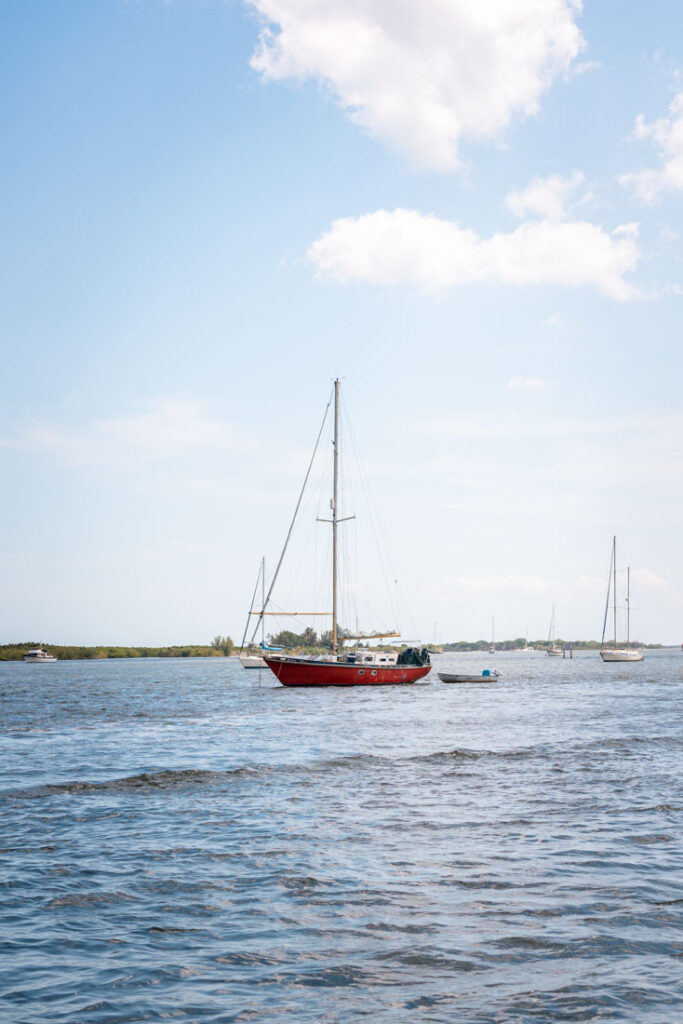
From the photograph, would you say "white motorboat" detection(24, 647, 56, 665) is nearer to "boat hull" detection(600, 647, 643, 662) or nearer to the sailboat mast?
"boat hull" detection(600, 647, 643, 662)

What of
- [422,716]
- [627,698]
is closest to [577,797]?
[422,716]

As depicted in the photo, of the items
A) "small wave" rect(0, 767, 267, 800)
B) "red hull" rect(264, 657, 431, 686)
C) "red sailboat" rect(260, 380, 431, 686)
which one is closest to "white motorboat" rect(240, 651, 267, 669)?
"red sailboat" rect(260, 380, 431, 686)

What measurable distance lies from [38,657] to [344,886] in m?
187

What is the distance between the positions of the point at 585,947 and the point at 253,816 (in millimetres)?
9451

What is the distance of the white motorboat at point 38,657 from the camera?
606 feet

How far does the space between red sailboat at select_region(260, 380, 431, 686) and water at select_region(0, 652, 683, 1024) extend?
126ft

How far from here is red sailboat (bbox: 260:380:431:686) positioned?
219ft

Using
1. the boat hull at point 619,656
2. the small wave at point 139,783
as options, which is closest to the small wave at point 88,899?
the small wave at point 139,783

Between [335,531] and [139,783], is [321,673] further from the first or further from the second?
[139,783]

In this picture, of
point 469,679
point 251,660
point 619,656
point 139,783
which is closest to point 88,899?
point 139,783

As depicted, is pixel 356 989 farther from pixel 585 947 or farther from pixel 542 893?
pixel 542 893

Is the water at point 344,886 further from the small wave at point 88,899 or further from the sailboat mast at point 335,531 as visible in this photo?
the sailboat mast at point 335,531

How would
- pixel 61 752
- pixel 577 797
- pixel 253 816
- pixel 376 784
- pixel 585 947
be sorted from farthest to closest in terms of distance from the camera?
pixel 61 752, pixel 376 784, pixel 577 797, pixel 253 816, pixel 585 947

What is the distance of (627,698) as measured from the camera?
59031 millimetres
